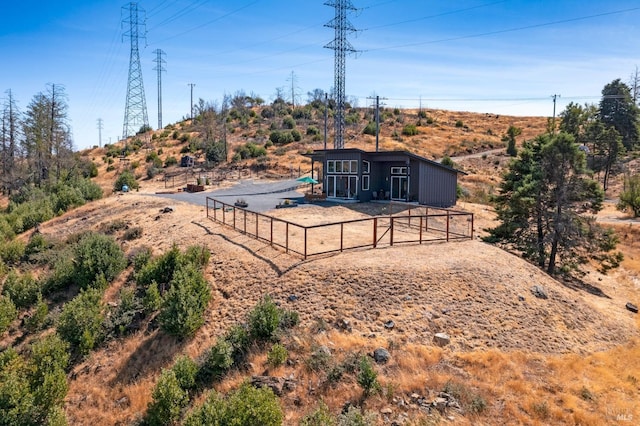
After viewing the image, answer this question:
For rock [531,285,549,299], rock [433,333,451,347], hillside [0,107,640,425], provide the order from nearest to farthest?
hillside [0,107,640,425] → rock [433,333,451,347] → rock [531,285,549,299]

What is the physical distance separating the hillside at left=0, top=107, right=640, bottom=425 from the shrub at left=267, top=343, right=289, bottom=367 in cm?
22

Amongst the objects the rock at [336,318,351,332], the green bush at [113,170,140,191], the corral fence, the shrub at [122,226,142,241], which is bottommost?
the rock at [336,318,351,332]

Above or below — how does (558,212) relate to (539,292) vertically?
above

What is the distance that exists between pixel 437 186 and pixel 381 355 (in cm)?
2367

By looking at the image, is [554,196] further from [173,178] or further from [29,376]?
[173,178]

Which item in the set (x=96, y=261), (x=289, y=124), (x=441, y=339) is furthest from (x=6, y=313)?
(x=289, y=124)

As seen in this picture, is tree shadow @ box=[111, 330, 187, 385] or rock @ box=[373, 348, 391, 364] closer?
rock @ box=[373, 348, 391, 364]

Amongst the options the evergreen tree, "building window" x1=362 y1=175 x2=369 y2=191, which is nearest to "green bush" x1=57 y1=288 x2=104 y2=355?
the evergreen tree

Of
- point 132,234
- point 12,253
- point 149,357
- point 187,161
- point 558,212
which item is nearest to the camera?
point 149,357

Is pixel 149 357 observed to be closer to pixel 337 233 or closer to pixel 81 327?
pixel 81 327

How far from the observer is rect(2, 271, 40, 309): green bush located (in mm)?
18984

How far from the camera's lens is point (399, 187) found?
33.2m

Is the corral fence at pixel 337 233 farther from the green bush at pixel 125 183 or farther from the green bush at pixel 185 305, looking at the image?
the green bush at pixel 125 183

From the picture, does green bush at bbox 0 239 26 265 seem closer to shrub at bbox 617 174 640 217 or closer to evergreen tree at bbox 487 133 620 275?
evergreen tree at bbox 487 133 620 275
